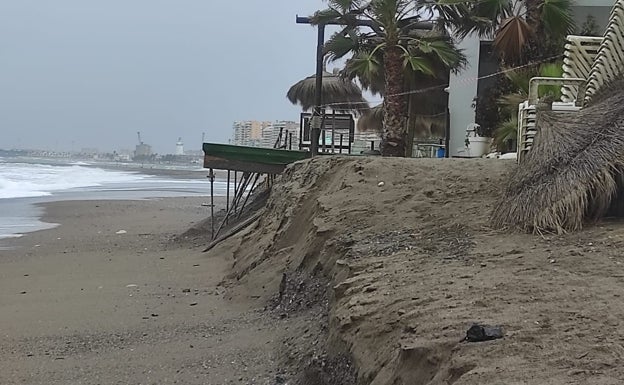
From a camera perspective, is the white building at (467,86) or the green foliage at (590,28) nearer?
the green foliage at (590,28)

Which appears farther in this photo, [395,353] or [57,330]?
[57,330]

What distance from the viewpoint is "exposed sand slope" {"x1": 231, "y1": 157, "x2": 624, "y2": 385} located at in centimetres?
337

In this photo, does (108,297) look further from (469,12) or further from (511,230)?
(469,12)

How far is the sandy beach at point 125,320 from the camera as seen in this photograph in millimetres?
6102

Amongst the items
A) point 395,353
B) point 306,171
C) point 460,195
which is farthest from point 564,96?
point 395,353

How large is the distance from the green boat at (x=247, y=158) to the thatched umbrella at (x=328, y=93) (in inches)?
335

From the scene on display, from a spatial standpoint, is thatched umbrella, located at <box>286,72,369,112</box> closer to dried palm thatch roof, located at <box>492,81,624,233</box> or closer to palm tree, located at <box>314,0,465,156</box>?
palm tree, located at <box>314,0,465,156</box>

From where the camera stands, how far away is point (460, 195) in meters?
8.17

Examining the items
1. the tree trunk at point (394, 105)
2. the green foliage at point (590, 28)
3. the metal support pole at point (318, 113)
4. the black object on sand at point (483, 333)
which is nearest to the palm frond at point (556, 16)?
the green foliage at point (590, 28)

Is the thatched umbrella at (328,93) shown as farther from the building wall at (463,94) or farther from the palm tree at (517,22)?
the palm tree at (517,22)

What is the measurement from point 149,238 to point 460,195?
490 inches

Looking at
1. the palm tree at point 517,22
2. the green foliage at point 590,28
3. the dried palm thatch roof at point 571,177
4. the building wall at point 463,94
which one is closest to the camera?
the dried palm thatch roof at point 571,177

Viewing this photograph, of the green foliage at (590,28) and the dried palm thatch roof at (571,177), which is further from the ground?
the green foliage at (590,28)

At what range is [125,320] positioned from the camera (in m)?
8.20
